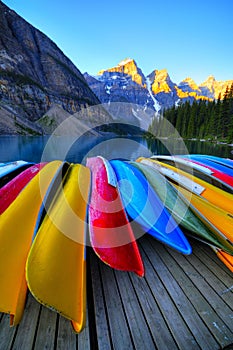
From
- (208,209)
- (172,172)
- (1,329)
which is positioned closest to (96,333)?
(1,329)

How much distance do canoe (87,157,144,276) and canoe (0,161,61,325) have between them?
0.76 meters

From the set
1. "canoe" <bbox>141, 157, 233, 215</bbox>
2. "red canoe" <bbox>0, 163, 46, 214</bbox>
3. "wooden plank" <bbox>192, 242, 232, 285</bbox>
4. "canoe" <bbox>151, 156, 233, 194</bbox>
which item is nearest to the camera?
"wooden plank" <bbox>192, 242, 232, 285</bbox>

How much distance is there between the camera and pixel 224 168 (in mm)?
4828

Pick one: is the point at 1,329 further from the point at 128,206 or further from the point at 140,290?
the point at 128,206

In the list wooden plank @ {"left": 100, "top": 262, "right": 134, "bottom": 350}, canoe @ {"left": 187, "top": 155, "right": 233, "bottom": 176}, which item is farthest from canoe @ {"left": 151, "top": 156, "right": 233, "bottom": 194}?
wooden plank @ {"left": 100, "top": 262, "right": 134, "bottom": 350}

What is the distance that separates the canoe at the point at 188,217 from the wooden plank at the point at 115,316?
4.36 feet

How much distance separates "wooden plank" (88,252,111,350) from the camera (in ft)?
5.20

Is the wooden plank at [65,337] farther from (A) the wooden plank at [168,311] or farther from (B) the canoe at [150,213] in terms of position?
(B) the canoe at [150,213]

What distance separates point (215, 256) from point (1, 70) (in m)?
96.9

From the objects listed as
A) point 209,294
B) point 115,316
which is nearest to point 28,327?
point 115,316

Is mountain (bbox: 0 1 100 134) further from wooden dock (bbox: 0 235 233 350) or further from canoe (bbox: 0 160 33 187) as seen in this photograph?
wooden dock (bbox: 0 235 233 350)

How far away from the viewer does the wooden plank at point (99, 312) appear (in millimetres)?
1585

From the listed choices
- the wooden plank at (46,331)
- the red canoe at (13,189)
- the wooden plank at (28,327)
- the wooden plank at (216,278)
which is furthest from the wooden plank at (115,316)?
the red canoe at (13,189)

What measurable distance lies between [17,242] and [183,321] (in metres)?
1.90
